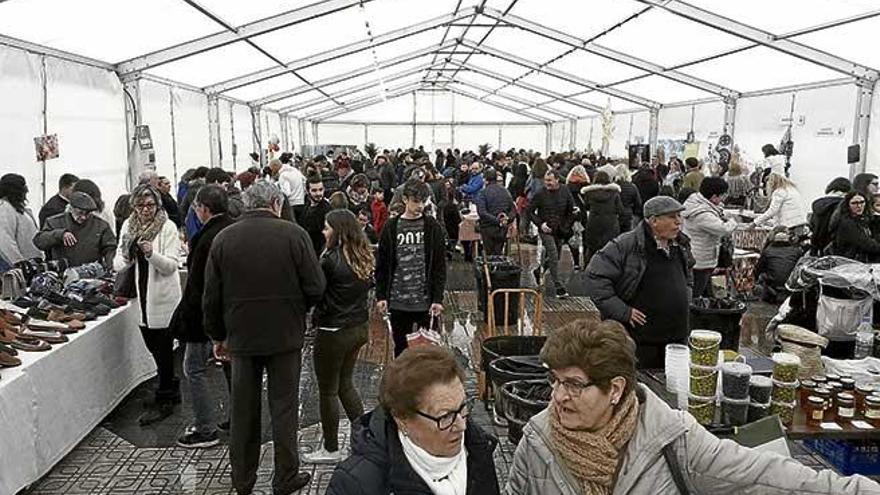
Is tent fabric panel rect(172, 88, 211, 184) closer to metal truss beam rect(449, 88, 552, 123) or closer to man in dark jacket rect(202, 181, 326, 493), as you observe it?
man in dark jacket rect(202, 181, 326, 493)

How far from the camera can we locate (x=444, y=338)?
6.22 metres

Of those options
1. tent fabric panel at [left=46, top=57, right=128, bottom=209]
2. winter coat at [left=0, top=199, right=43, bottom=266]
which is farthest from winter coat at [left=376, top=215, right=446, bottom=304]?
tent fabric panel at [left=46, top=57, right=128, bottom=209]

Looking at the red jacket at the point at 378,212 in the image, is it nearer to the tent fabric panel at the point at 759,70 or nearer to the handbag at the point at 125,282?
the handbag at the point at 125,282

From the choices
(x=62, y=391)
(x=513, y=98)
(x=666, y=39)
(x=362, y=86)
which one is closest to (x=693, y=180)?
(x=666, y=39)

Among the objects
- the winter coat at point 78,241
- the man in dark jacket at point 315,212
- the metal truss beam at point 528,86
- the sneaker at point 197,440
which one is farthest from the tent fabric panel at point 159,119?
the metal truss beam at point 528,86

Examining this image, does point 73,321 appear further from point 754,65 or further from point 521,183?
point 754,65

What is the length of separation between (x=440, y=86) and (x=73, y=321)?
2078 cm

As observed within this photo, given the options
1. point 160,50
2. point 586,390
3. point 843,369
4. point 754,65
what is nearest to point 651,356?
point 843,369

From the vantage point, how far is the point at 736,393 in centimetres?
257

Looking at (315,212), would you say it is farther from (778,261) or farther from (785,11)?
(785,11)

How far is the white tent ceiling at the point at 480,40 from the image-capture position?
6.87 metres

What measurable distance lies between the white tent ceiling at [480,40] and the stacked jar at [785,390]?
542 centimetres

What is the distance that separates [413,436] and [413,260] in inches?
99.8

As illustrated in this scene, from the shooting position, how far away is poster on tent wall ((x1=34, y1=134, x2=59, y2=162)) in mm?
6098
